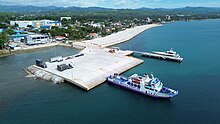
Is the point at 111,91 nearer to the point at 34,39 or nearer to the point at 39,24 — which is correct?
the point at 34,39

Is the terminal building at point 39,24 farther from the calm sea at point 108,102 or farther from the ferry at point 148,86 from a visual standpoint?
the ferry at point 148,86

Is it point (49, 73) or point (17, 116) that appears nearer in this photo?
point (17, 116)

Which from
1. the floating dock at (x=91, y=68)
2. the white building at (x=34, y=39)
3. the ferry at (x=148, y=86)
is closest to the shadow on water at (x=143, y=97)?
the ferry at (x=148, y=86)

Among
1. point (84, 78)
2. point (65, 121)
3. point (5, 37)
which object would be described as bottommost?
point (65, 121)

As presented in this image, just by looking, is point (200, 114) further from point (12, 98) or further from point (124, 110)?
point (12, 98)

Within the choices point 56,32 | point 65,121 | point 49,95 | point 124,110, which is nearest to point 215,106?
point 124,110
